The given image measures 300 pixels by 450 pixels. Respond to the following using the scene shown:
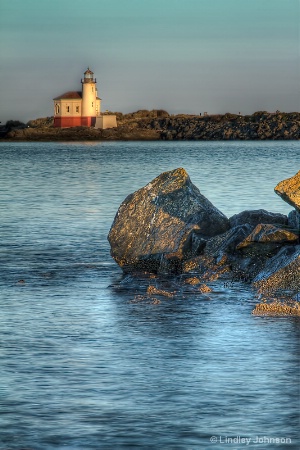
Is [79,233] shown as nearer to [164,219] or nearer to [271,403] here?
[164,219]

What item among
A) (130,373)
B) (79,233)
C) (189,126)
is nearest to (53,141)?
(189,126)

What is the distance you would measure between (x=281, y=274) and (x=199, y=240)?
218 cm

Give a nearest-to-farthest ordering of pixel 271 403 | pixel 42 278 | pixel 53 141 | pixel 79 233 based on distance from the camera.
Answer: pixel 271 403 < pixel 42 278 < pixel 79 233 < pixel 53 141

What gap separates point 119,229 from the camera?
541 inches

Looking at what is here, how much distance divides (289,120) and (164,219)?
505ft

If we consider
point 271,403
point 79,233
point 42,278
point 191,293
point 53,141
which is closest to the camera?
point 271,403

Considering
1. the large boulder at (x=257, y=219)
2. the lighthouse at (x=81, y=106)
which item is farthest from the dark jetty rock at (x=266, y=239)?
the lighthouse at (x=81, y=106)

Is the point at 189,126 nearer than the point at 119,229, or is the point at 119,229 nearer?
the point at 119,229

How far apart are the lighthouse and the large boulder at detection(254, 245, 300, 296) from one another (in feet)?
343

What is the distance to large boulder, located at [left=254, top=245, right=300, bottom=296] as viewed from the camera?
11.0 m

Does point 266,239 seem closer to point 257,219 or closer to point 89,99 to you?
point 257,219

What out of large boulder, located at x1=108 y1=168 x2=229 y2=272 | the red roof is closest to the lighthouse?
the red roof

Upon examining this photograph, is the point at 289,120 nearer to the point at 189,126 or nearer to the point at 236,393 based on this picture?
the point at 189,126

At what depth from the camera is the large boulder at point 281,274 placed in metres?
11.0
